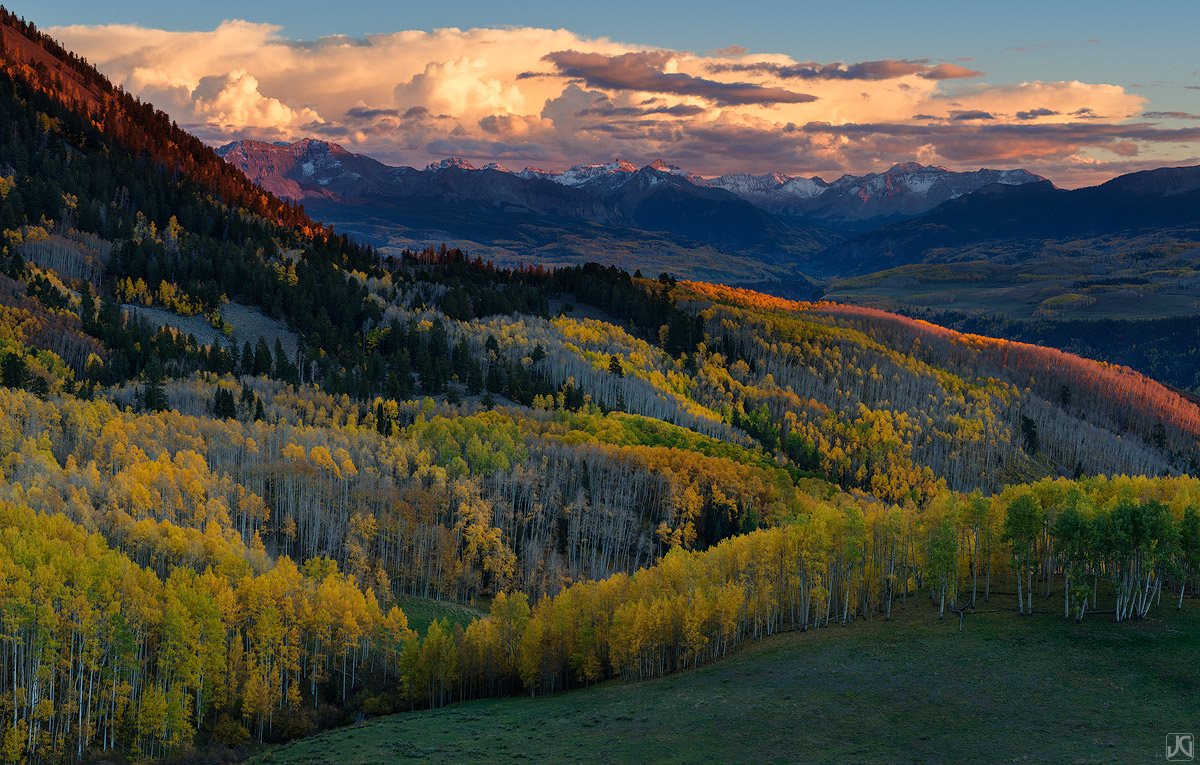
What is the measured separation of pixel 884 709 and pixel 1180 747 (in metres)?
22.0

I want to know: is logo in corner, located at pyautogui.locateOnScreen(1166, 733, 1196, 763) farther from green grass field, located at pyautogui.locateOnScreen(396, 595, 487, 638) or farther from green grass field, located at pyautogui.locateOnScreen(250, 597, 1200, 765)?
green grass field, located at pyautogui.locateOnScreen(396, 595, 487, 638)

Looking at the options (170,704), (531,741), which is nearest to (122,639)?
(170,704)

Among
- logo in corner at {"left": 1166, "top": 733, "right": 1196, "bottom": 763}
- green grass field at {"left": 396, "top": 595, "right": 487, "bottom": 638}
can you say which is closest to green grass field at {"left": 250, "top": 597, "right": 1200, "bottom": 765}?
logo in corner at {"left": 1166, "top": 733, "right": 1196, "bottom": 763}

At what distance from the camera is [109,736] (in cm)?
9269

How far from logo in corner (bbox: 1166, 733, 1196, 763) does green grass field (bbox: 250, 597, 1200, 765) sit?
70 centimetres

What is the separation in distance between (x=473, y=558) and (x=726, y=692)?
92.5 metres

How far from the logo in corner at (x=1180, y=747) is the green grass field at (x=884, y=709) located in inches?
27.7

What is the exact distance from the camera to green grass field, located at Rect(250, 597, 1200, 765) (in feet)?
225

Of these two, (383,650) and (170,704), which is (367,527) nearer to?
(383,650)

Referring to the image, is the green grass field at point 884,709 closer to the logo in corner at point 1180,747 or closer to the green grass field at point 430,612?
the logo in corner at point 1180,747

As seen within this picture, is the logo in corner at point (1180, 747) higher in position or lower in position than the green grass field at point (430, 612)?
higher

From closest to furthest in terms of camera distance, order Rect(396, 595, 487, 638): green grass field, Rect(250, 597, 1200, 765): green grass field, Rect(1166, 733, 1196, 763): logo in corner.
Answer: Rect(1166, 733, 1196, 763): logo in corner
Rect(250, 597, 1200, 765): green grass field
Rect(396, 595, 487, 638): green grass field

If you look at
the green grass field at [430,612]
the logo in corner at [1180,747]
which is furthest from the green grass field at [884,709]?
the green grass field at [430,612]

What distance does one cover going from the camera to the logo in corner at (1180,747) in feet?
198
